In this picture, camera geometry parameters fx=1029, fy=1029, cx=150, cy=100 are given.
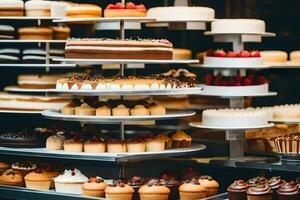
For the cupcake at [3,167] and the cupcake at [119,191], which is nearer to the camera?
the cupcake at [119,191]

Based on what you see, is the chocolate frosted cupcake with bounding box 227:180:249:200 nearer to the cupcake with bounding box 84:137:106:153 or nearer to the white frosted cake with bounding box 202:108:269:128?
the white frosted cake with bounding box 202:108:269:128

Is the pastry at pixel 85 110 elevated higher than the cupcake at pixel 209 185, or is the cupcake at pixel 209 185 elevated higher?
the pastry at pixel 85 110

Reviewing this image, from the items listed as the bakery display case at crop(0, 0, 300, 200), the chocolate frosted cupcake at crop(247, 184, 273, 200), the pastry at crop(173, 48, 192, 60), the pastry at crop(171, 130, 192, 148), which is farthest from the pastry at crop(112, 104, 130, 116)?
the pastry at crop(173, 48, 192, 60)

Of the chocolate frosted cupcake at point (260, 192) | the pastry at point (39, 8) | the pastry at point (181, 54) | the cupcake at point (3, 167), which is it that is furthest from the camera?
the pastry at point (181, 54)

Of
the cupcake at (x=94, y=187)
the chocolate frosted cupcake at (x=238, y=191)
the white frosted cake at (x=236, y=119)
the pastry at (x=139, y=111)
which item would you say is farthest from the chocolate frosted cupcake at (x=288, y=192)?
the cupcake at (x=94, y=187)

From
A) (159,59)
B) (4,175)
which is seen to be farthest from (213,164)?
(4,175)

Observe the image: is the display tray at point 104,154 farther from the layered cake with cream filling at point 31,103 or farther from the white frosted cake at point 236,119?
the layered cake with cream filling at point 31,103
